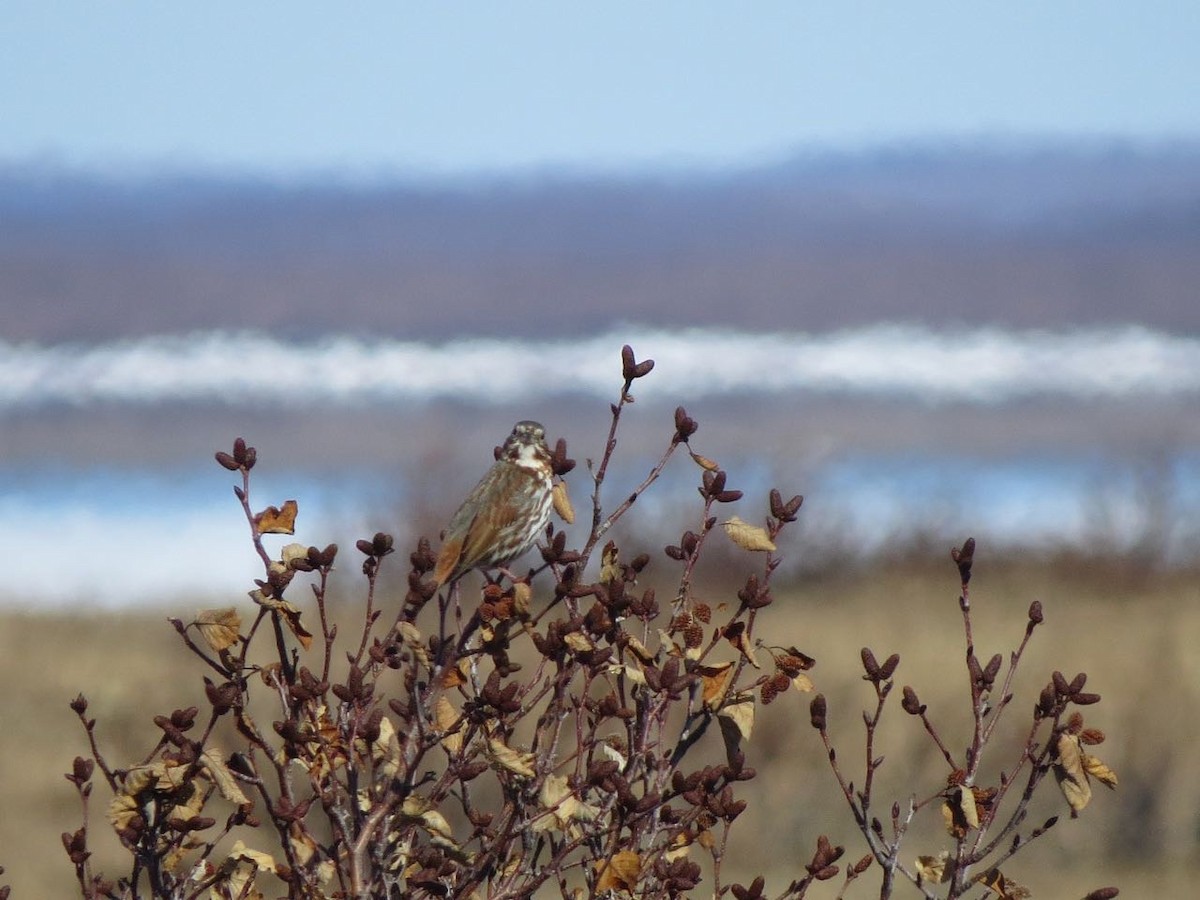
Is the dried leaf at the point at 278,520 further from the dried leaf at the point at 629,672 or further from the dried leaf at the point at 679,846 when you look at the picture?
the dried leaf at the point at 679,846

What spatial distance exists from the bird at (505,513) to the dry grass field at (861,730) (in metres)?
5.49

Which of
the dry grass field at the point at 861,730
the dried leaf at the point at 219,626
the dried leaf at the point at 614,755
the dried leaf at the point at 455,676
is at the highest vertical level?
the dried leaf at the point at 219,626

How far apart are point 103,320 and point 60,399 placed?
1.36m

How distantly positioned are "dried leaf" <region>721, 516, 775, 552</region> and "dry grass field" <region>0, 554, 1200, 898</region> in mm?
6784

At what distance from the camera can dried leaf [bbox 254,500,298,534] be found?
3455 mm

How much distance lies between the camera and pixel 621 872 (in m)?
3.22

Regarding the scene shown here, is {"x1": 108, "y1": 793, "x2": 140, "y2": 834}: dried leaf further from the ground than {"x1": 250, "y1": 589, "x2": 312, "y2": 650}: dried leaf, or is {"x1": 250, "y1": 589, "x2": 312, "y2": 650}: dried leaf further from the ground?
A: {"x1": 250, "y1": 589, "x2": 312, "y2": 650}: dried leaf

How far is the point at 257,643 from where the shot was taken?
14.5 meters

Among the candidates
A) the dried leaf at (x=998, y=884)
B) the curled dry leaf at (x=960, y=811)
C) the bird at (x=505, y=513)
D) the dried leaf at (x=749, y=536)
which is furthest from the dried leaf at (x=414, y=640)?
the bird at (x=505, y=513)

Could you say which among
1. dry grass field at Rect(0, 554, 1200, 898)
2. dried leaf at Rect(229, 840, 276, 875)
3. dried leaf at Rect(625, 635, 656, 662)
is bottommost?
dry grass field at Rect(0, 554, 1200, 898)

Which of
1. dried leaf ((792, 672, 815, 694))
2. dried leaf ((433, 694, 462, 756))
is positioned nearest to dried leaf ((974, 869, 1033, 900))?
dried leaf ((792, 672, 815, 694))

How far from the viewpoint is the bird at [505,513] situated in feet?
15.9

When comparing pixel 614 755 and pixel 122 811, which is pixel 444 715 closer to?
pixel 614 755

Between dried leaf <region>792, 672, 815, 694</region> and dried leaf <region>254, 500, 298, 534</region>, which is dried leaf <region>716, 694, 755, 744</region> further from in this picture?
dried leaf <region>254, 500, 298, 534</region>
